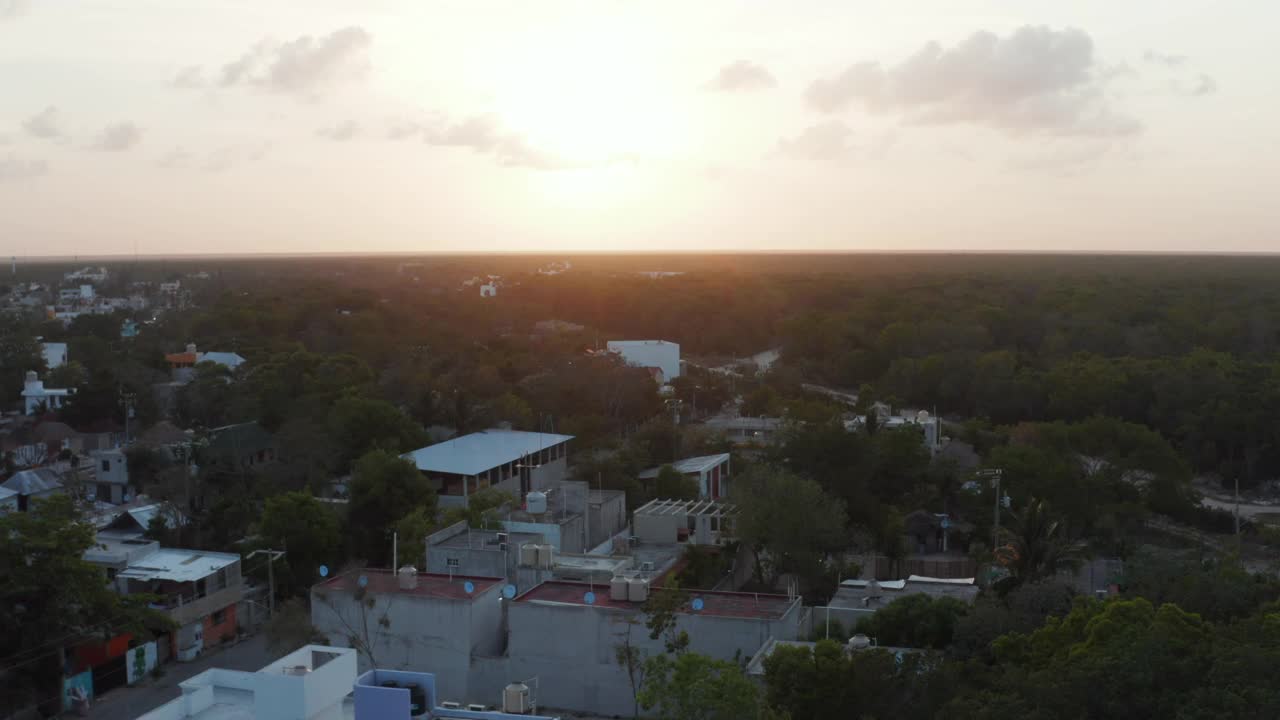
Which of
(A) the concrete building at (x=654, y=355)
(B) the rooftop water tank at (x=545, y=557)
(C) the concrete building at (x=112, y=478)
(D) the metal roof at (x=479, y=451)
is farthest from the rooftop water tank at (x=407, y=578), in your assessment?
(A) the concrete building at (x=654, y=355)

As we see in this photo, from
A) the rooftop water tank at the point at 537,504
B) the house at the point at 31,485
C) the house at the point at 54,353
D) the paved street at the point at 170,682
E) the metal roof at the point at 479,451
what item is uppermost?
the house at the point at 54,353

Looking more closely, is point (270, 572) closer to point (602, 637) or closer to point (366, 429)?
point (602, 637)

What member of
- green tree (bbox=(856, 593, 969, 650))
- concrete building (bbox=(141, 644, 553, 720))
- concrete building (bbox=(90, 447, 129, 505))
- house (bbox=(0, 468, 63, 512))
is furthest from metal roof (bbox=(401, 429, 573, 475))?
concrete building (bbox=(141, 644, 553, 720))

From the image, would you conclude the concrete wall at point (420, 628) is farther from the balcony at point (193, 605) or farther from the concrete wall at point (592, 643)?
the balcony at point (193, 605)

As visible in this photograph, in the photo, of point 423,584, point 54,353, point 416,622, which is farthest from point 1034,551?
point 54,353

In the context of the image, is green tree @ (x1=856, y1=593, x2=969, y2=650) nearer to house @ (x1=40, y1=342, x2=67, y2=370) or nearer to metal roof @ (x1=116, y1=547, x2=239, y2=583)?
metal roof @ (x1=116, y1=547, x2=239, y2=583)

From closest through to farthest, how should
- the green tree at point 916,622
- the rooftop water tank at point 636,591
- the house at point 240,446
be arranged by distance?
the green tree at point 916,622 → the rooftop water tank at point 636,591 → the house at point 240,446

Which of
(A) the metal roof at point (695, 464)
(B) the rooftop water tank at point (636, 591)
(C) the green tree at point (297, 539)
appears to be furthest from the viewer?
(A) the metal roof at point (695, 464)

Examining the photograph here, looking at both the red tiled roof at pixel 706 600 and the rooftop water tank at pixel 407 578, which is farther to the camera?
the rooftop water tank at pixel 407 578
